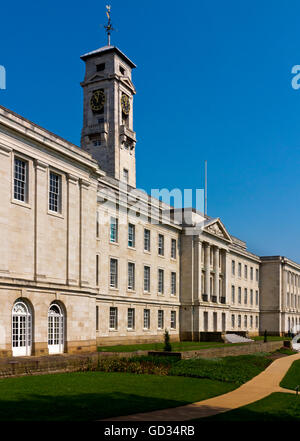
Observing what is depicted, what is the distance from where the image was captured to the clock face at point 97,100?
7419cm

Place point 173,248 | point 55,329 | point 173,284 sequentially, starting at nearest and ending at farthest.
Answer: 1. point 55,329
2. point 173,284
3. point 173,248

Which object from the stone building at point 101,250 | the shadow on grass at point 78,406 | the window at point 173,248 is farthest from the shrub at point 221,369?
the window at point 173,248

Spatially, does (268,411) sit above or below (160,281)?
below

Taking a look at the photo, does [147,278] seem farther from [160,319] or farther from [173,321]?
[173,321]

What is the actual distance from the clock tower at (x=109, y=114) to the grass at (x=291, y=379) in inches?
1738

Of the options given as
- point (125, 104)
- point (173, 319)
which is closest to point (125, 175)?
point (125, 104)

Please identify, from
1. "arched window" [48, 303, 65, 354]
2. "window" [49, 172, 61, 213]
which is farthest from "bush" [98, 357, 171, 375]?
"window" [49, 172, 61, 213]

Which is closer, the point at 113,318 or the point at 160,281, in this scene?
the point at 113,318

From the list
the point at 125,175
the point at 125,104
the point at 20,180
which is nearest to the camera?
the point at 20,180

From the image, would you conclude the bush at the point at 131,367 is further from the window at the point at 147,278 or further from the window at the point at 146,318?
the window at the point at 147,278

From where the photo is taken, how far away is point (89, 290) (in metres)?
34.8

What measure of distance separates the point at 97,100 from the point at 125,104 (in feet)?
13.9

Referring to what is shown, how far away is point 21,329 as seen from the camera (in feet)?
95.5

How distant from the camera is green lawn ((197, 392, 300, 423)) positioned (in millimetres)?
14758
